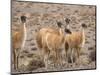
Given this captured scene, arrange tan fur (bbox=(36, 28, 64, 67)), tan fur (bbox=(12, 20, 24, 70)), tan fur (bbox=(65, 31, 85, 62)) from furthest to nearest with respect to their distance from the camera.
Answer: tan fur (bbox=(65, 31, 85, 62)), tan fur (bbox=(36, 28, 64, 67)), tan fur (bbox=(12, 20, 24, 70))

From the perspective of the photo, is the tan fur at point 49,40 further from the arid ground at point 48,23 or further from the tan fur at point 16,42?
the tan fur at point 16,42

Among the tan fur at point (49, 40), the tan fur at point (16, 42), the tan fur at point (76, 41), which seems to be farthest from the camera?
the tan fur at point (76, 41)

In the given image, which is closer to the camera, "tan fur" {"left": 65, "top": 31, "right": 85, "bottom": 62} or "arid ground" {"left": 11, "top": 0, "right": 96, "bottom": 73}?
"arid ground" {"left": 11, "top": 0, "right": 96, "bottom": 73}

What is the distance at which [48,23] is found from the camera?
245 centimetres

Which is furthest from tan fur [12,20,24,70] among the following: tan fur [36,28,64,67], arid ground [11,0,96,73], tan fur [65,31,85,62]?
tan fur [65,31,85,62]

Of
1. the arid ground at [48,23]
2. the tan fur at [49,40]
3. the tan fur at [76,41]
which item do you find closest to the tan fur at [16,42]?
the arid ground at [48,23]

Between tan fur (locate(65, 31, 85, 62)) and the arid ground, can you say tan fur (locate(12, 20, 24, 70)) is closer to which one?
the arid ground

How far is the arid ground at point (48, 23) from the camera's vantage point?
234 centimetres

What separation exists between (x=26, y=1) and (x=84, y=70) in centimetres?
108

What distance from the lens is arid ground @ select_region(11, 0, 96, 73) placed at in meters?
2.34

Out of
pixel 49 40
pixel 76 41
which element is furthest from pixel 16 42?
pixel 76 41

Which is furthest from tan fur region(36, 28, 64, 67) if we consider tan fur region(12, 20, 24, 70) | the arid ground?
tan fur region(12, 20, 24, 70)

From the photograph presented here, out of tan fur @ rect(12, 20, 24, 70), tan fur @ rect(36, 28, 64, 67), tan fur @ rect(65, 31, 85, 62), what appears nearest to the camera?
tan fur @ rect(12, 20, 24, 70)

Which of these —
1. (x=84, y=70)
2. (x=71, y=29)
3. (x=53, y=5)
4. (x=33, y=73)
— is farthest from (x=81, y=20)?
(x=33, y=73)
